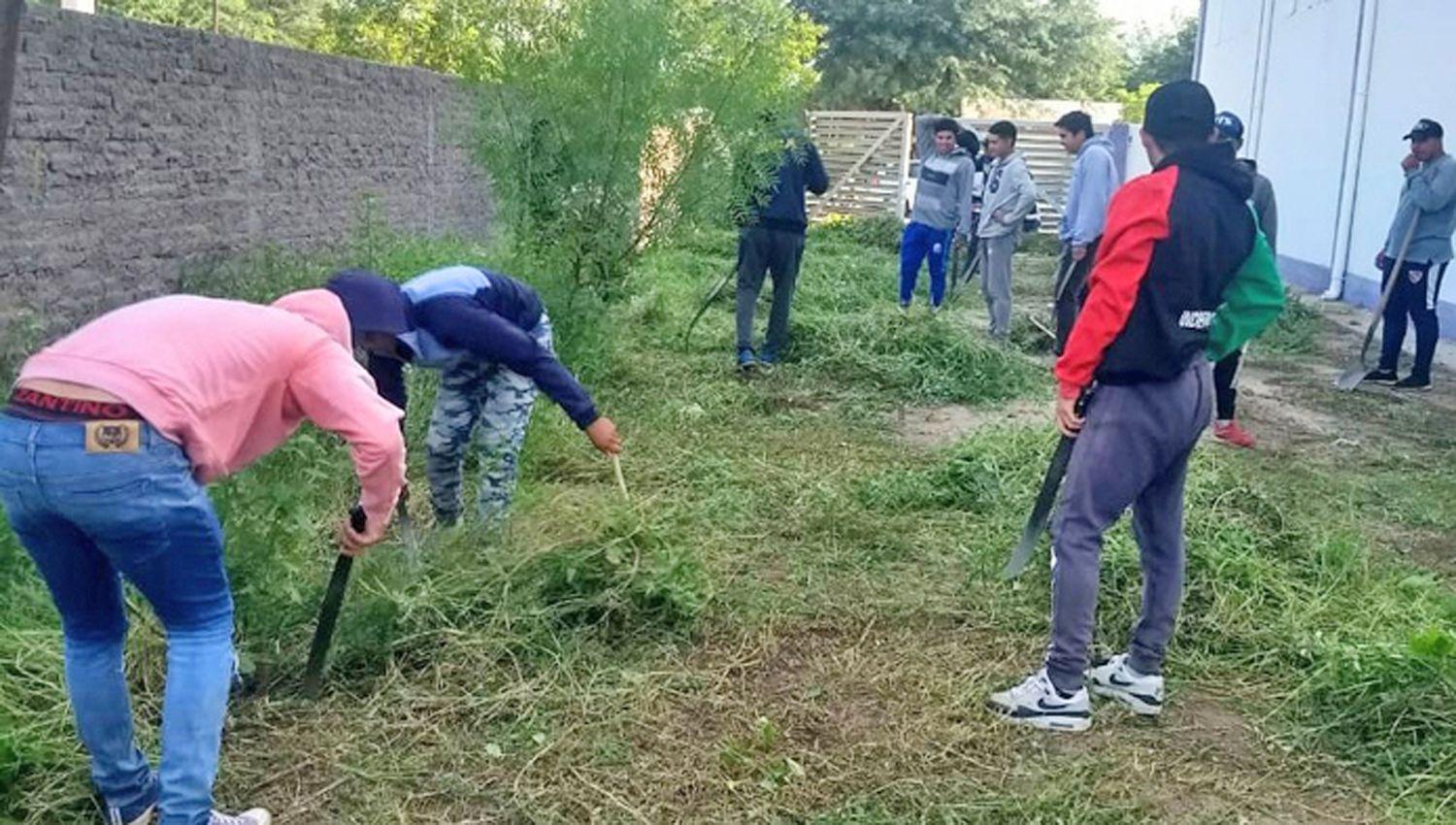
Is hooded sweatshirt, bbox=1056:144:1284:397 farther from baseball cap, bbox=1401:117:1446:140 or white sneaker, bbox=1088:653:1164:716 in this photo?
baseball cap, bbox=1401:117:1446:140

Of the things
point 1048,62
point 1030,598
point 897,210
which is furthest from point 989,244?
point 1048,62

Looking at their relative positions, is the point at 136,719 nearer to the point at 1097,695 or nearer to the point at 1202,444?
the point at 1097,695

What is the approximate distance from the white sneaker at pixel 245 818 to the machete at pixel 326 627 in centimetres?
60

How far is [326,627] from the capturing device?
3.54 m

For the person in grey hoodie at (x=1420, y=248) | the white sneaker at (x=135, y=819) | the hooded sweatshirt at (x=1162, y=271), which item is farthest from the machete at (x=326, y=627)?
the person in grey hoodie at (x=1420, y=248)

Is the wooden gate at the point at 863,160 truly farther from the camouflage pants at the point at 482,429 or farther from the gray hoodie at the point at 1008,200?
the camouflage pants at the point at 482,429

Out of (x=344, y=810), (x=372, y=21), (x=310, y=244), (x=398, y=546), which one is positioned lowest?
(x=344, y=810)

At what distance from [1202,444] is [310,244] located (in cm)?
569

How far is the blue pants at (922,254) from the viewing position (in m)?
10.9

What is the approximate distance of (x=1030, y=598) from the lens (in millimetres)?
4582

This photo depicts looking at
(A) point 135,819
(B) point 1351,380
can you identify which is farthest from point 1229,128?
(A) point 135,819

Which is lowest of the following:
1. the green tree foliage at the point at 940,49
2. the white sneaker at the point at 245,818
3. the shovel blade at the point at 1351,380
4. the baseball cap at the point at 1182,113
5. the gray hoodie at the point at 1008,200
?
the white sneaker at the point at 245,818

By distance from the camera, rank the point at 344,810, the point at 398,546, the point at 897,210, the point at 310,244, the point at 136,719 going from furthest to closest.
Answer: the point at 897,210, the point at 310,244, the point at 398,546, the point at 136,719, the point at 344,810

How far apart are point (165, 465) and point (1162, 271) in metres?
2.47
